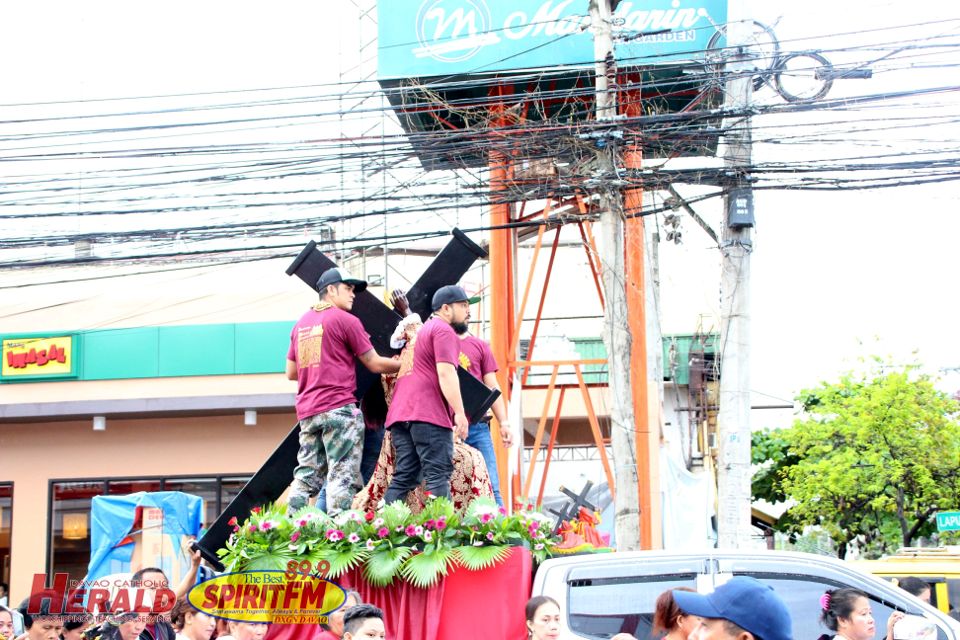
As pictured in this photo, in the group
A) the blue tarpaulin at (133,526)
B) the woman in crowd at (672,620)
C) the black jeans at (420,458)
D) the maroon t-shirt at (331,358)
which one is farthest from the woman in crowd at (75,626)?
the blue tarpaulin at (133,526)

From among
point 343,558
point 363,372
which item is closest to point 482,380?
point 363,372

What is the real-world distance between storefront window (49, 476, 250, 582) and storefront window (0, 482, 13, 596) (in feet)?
0.21

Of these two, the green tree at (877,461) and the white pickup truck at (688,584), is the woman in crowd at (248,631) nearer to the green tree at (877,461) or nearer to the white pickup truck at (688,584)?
the white pickup truck at (688,584)

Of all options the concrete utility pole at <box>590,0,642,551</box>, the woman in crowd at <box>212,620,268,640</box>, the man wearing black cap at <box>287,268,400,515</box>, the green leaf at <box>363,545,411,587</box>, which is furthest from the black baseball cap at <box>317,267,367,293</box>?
the concrete utility pole at <box>590,0,642,551</box>

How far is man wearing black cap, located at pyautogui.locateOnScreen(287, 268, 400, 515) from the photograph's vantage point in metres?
8.95

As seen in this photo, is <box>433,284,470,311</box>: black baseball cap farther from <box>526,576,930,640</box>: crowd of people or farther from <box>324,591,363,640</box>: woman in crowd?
<box>526,576,930,640</box>: crowd of people

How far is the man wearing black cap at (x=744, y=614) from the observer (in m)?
3.67

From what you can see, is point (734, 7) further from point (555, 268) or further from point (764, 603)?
point (555, 268)

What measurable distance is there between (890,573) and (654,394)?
1219 centimetres

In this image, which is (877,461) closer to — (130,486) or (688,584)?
(130,486)

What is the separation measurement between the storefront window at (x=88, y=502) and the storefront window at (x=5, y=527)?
0.06 meters

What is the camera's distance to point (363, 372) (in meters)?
9.66

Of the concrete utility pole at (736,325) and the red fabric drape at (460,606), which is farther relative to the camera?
the concrete utility pole at (736,325)

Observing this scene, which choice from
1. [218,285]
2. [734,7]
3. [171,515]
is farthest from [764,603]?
[218,285]
